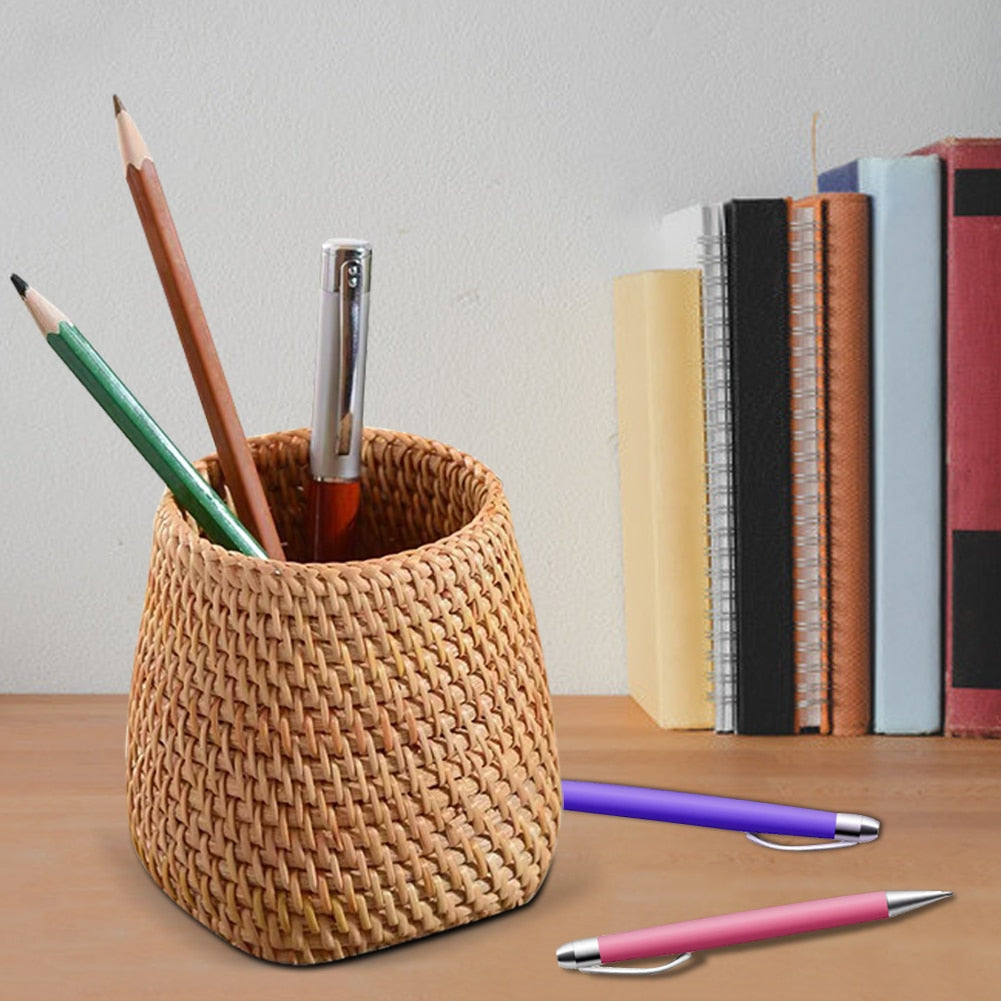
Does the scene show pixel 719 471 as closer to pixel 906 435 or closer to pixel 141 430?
pixel 906 435

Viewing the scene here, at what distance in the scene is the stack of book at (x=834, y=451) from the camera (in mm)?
513

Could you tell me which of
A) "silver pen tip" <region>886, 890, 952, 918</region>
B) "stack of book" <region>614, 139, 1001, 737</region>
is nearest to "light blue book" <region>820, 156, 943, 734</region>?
"stack of book" <region>614, 139, 1001, 737</region>

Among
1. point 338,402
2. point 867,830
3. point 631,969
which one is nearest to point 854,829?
point 867,830

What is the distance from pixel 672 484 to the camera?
54 centimetres

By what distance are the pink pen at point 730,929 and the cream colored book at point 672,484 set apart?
0.51 ft

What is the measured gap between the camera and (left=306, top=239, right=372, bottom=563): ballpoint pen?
0.41 meters

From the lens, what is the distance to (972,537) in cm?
52

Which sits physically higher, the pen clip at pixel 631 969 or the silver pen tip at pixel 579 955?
the silver pen tip at pixel 579 955

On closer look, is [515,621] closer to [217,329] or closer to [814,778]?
[814,778]

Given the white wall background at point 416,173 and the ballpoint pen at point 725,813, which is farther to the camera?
the white wall background at point 416,173

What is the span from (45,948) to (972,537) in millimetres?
366

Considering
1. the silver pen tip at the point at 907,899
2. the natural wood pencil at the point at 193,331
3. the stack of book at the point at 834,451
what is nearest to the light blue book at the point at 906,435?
the stack of book at the point at 834,451

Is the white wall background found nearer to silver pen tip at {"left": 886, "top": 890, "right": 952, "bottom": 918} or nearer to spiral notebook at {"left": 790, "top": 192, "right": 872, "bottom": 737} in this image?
spiral notebook at {"left": 790, "top": 192, "right": 872, "bottom": 737}

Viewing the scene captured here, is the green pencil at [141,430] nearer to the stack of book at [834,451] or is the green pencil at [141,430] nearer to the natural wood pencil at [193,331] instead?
the natural wood pencil at [193,331]
